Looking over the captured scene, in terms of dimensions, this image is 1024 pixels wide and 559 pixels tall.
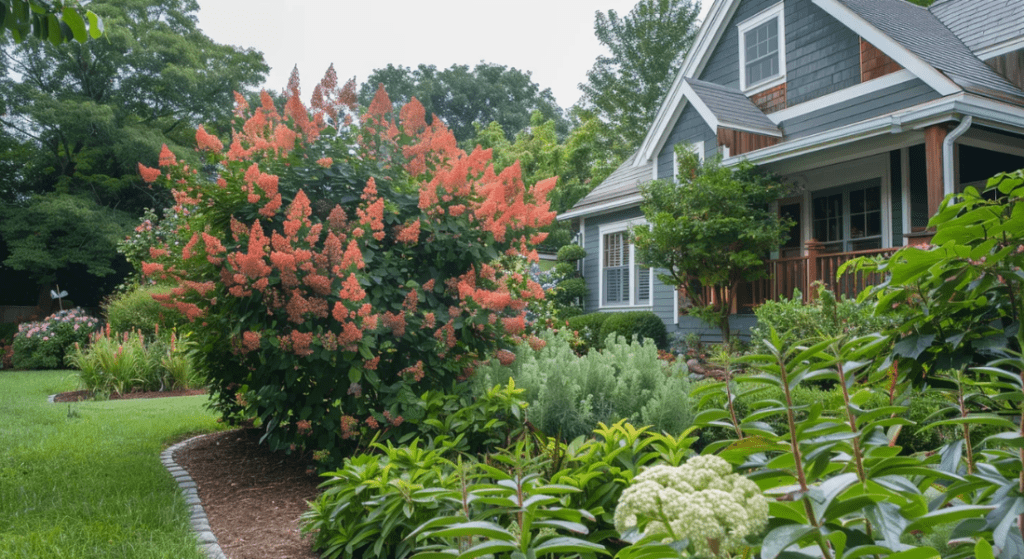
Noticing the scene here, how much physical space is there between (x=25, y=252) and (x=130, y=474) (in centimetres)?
2008

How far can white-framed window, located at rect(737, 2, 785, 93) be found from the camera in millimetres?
10727

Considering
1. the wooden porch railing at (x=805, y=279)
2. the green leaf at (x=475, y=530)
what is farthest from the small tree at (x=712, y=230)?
the green leaf at (x=475, y=530)

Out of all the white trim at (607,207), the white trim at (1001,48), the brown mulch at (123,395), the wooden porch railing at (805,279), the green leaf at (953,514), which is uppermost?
the white trim at (1001,48)

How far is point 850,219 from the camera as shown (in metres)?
9.85

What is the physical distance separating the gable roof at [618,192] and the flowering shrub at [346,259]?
29.2ft

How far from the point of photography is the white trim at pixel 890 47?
26.6 ft

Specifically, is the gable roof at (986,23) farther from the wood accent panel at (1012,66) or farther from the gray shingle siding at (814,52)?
the gray shingle siding at (814,52)

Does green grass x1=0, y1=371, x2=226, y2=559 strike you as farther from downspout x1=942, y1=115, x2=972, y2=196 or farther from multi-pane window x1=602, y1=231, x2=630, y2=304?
multi-pane window x1=602, y1=231, x2=630, y2=304

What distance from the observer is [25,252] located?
786 inches

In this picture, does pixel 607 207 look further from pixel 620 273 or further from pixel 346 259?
pixel 346 259

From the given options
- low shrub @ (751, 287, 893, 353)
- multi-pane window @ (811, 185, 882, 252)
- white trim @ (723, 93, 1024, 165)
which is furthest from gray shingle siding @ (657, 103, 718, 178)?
low shrub @ (751, 287, 893, 353)

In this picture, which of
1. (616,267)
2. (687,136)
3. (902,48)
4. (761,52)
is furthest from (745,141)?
(616,267)

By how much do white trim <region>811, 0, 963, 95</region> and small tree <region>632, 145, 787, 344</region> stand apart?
2.18 m

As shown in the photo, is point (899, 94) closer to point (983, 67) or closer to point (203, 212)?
point (983, 67)
